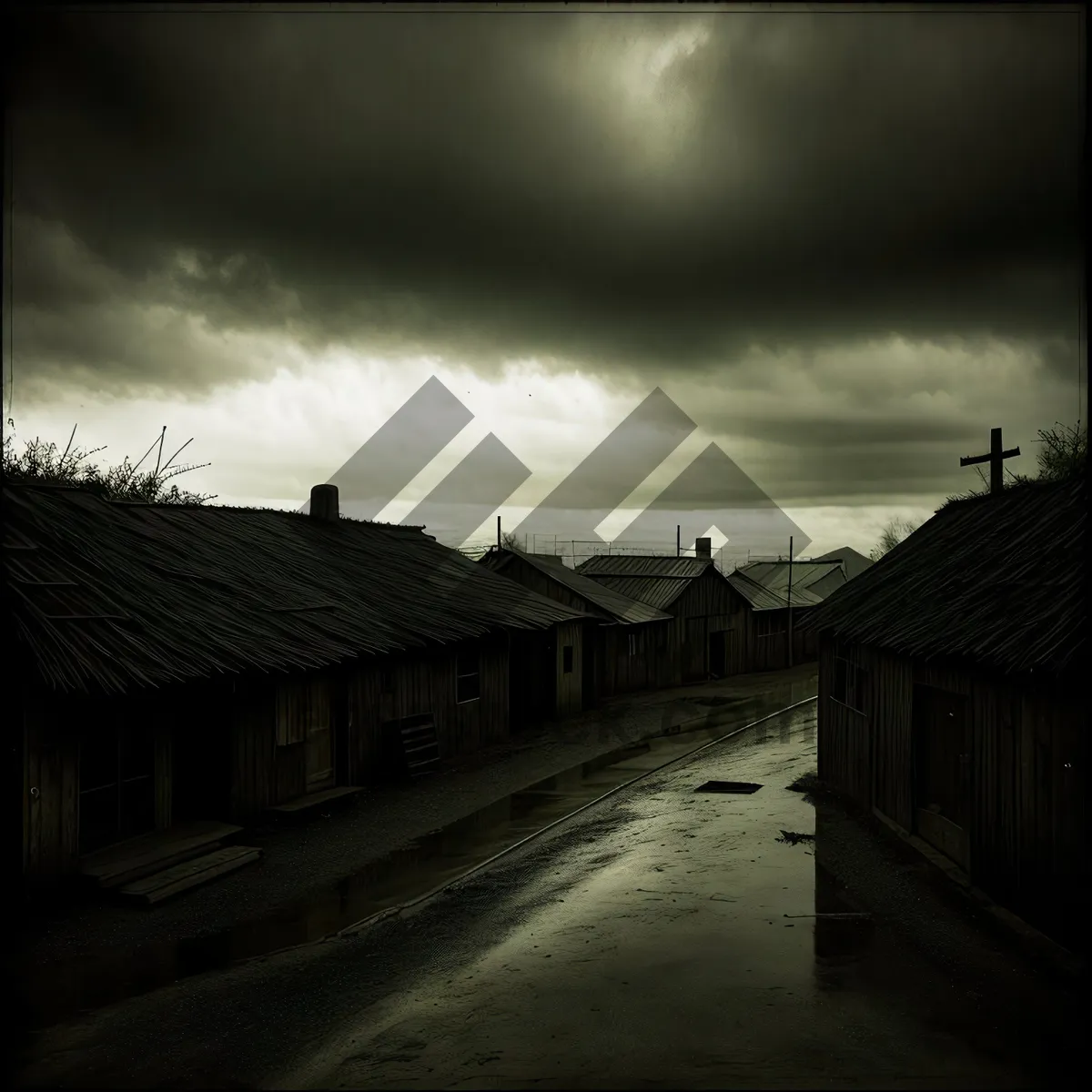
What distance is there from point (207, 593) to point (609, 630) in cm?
1913

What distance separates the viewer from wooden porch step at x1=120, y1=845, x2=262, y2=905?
10648mm

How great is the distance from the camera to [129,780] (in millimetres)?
12383

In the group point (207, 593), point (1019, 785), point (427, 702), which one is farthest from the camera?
point (427, 702)

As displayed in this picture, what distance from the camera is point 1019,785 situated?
30.1ft

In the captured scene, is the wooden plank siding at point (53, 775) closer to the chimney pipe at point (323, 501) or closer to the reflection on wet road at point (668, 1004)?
the reflection on wet road at point (668, 1004)

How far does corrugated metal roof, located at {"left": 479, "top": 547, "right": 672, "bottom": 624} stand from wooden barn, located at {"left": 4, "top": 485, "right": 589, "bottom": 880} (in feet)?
27.5

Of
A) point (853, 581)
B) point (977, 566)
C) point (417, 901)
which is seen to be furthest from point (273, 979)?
point (853, 581)

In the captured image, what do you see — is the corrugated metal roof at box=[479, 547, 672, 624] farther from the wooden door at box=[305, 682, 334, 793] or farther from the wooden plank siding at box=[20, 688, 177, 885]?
the wooden plank siding at box=[20, 688, 177, 885]

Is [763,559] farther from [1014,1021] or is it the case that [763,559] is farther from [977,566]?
[1014,1021]

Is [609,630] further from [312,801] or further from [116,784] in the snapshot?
[116,784]

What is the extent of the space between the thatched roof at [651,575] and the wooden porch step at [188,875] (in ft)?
83.9

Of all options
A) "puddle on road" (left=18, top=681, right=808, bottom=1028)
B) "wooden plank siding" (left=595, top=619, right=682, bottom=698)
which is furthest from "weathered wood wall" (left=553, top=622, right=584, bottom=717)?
"puddle on road" (left=18, top=681, right=808, bottom=1028)

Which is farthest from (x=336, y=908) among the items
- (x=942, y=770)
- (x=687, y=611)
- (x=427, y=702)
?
(x=687, y=611)

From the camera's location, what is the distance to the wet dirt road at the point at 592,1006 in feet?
20.7
